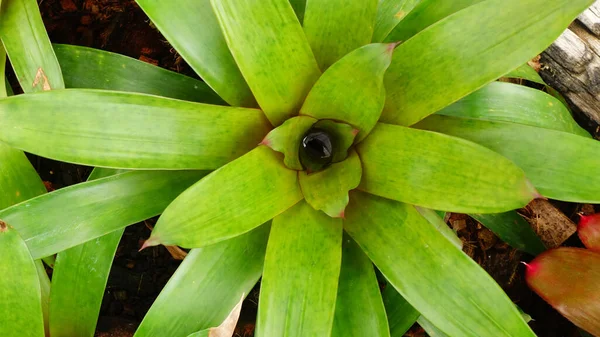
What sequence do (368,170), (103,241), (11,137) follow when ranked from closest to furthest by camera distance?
(11,137) → (368,170) → (103,241)

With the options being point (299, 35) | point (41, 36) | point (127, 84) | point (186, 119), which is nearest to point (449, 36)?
point (299, 35)

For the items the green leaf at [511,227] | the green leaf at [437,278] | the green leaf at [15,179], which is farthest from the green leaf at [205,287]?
the green leaf at [511,227]

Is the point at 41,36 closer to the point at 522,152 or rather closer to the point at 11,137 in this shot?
the point at 11,137

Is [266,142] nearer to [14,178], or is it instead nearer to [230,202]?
[230,202]

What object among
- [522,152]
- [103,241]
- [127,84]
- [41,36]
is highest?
[41,36]

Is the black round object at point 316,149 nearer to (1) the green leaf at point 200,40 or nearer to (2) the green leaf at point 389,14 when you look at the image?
(1) the green leaf at point 200,40

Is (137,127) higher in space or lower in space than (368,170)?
higher
